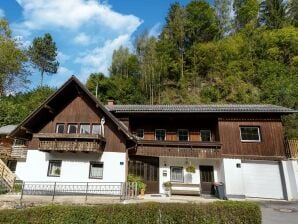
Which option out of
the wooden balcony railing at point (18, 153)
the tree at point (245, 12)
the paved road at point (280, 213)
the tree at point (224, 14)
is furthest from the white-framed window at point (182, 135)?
the tree at point (245, 12)

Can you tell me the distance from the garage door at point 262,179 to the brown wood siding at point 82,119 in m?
9.52

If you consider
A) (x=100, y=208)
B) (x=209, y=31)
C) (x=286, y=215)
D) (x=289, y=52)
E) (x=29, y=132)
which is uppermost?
(x=209, y=31)

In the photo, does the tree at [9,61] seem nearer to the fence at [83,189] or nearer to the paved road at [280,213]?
the fence at [83,189]

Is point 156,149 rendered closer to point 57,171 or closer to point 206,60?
point 57,171

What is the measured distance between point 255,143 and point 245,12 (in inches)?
1279

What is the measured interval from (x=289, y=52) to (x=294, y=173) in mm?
25629

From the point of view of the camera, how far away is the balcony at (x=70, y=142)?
49.4ft

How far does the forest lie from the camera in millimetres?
32062

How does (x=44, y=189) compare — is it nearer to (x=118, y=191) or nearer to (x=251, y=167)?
(x=118, y=191)

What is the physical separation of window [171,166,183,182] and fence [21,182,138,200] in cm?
387

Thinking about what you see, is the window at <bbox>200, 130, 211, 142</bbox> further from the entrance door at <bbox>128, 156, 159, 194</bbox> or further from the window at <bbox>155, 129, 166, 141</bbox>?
the entrance door at <bbox>128, 156, 159, 194</bbox>

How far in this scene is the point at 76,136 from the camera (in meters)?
15.3

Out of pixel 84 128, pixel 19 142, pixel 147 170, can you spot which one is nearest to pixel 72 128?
pixel 84 128

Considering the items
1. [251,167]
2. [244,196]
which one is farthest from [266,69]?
[244,196]
